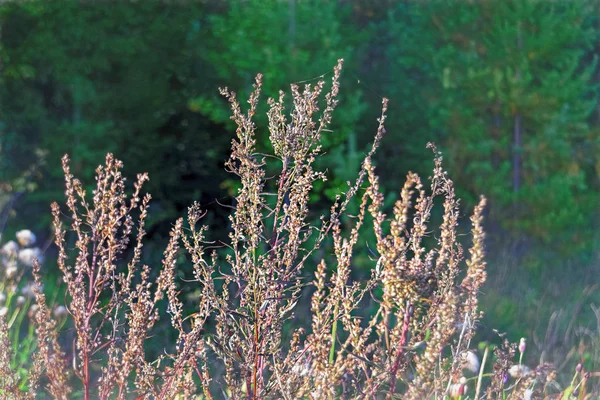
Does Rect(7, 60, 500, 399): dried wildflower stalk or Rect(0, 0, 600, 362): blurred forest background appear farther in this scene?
Rect(0, 0, 600, 362): blurred forest background

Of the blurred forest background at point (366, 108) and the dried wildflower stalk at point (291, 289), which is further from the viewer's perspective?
the blurred forest background at point (366, 108)

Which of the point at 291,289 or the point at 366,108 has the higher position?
the point at 366,108

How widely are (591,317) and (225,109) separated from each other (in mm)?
4131

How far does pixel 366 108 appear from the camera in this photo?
7.11 metres

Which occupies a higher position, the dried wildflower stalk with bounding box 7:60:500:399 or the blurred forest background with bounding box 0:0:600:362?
the blurred forest background with bounding box 0:0:600:362

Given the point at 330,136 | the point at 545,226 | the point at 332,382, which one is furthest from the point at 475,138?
the point at 332,382

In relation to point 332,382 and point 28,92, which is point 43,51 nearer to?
point 28,92

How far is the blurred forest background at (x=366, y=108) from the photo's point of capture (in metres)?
7.43

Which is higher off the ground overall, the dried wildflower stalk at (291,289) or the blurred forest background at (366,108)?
the blurred forest background at (366,108)

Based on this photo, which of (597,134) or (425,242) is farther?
(597,134)

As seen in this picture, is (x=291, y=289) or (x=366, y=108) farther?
(x=366, y=108)

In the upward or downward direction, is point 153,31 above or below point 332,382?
above

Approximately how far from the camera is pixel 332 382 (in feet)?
7.36

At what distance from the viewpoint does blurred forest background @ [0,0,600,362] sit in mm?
7434
